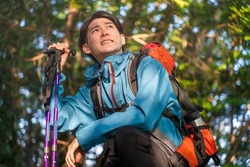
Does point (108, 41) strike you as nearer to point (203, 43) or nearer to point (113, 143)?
point (113, 143)

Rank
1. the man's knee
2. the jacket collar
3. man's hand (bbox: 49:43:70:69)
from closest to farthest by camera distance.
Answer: the man's knee
the jacket collar
man's hand (bbox: 49:43:70:69)

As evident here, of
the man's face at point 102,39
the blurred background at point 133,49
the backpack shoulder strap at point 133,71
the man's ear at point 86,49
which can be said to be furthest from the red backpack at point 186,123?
the blurred background at point 133,49

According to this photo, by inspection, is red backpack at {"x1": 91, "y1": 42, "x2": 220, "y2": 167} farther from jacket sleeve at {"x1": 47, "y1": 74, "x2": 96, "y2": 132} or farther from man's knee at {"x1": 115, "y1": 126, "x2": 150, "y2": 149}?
man's knee at {"x1": 115, "y1": 126, "x2": 150, "y2": 149}

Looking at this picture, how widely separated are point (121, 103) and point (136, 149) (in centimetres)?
53

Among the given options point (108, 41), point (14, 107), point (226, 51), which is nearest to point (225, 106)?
point (226, 51)

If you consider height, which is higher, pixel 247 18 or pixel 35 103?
pixel 247 18

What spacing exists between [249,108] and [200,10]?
1.68 metres

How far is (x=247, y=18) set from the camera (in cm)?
675

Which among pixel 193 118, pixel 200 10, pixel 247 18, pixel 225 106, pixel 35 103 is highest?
pixel 193 118

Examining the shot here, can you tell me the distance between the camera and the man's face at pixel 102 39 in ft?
13.1

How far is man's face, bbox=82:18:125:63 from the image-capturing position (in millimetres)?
3996

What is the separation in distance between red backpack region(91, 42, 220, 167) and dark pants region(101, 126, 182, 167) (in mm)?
162

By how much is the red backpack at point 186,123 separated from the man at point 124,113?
38 mm

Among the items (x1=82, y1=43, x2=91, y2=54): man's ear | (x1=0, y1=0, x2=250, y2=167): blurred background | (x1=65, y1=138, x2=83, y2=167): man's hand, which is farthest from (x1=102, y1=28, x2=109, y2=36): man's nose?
(x1=0, y1=0, x2=250, y2=167): blurred background
